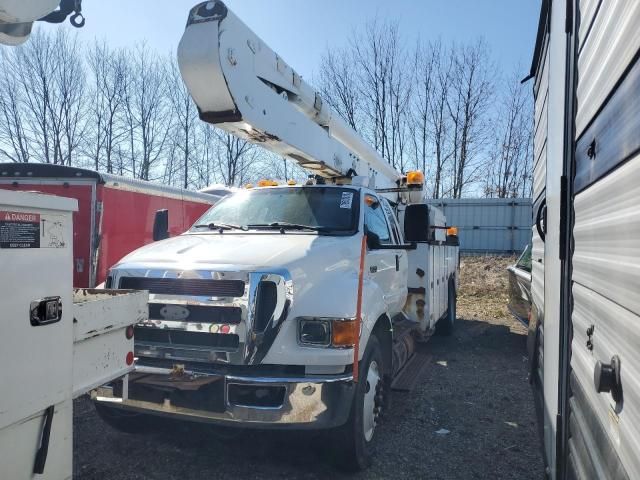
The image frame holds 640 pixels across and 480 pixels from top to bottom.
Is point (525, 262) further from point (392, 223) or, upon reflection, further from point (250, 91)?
point (250, 91)

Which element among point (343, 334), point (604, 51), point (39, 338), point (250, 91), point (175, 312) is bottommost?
point (343, 334)

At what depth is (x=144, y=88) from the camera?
93.8 ft

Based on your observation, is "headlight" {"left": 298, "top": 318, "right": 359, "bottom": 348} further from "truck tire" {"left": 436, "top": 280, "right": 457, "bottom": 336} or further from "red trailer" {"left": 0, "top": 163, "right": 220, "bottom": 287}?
"truck tire" {"left": 436, "top": 280, "right": 457, "bottom": 336}

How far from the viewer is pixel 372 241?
13.6 feet

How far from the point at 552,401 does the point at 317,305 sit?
150cm

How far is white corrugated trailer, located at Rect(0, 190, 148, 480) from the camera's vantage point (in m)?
1.75

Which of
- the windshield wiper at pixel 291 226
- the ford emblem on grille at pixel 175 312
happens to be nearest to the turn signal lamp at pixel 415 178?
the windshield wiper at pixel 291 226

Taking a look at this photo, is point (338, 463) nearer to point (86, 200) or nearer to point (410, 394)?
point (410, 394)

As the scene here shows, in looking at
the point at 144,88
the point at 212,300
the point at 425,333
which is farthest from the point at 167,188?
the point at 144,88

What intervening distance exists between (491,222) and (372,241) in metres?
16.6

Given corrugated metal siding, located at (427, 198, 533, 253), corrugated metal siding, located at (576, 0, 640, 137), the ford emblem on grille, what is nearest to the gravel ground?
the ford emblem on grille

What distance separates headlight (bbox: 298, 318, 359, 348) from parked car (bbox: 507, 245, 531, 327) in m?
3.39

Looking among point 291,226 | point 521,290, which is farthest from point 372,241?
point 521,290

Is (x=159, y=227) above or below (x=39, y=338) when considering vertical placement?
above
